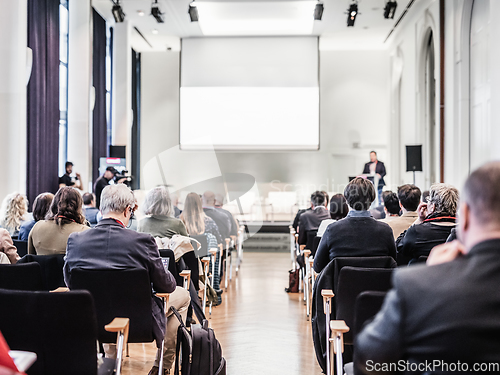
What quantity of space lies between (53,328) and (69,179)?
8212 mm

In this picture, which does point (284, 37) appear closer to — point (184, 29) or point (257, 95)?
point (257, 95)

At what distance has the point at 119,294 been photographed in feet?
7.79

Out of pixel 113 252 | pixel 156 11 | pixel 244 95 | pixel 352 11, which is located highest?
pixel 156 11

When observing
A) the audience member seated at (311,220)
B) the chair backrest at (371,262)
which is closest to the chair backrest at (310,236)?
the audience member seated at (311,220)

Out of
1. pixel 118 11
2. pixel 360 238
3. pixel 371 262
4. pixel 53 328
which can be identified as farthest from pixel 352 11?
pixel 53 328

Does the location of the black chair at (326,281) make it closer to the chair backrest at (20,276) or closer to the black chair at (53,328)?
the black chair at (53,328)

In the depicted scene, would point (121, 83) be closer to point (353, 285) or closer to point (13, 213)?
point (13, 213)

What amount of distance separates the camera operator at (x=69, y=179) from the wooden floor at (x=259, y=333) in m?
4.59

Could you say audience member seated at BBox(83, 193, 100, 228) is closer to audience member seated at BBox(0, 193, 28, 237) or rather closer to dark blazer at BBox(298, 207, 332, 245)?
audience member seated at BBox(0, 193, 28, 237)

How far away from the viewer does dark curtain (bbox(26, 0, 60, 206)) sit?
8258 mm

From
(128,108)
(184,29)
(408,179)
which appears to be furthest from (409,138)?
(128,108)

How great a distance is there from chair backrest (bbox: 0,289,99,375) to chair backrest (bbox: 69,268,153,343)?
631 mm

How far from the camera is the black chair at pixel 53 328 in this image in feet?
5.51

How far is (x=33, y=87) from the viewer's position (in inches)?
326
